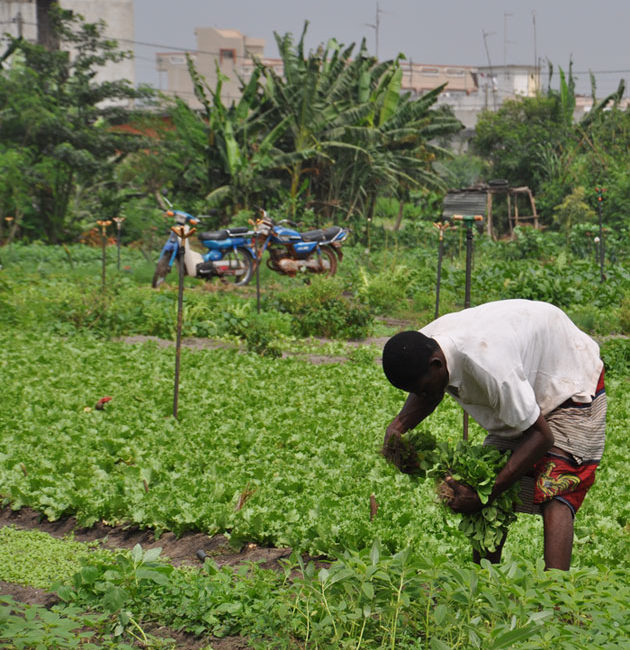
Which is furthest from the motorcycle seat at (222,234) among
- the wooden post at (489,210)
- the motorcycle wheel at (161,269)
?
the wooden post at (489,210)

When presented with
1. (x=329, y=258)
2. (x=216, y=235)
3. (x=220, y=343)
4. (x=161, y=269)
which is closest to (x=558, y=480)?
(x=220, y=343)

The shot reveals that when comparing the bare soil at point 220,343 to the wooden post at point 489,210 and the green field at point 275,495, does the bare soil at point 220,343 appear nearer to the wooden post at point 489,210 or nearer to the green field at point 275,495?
the green field at point 275,495

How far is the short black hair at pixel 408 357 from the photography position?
3.17 m

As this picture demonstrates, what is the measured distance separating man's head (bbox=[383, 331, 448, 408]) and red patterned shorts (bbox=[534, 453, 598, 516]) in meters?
0.67

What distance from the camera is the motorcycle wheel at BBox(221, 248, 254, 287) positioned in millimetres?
16016

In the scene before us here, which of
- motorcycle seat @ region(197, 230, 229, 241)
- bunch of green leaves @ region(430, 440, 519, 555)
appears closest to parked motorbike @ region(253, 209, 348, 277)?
motorcycle seat @ region(197, 230, 229, 241)

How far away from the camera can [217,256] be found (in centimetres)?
1583

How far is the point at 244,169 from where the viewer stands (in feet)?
69.9

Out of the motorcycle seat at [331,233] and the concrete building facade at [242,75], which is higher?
the concrete building facade at [242,75]

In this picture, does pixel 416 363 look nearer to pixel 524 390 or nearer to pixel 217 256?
pixel 524 390

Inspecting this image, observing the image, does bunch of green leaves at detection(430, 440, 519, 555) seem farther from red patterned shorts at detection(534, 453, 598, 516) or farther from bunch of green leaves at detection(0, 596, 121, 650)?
bunch of green leaves at detection(0, 596, 121, 650)

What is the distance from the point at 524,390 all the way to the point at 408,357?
477 millimetres

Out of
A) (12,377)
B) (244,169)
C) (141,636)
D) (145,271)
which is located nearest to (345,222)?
(244,169)

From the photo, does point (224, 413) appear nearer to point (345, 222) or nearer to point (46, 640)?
point (46, 640)
